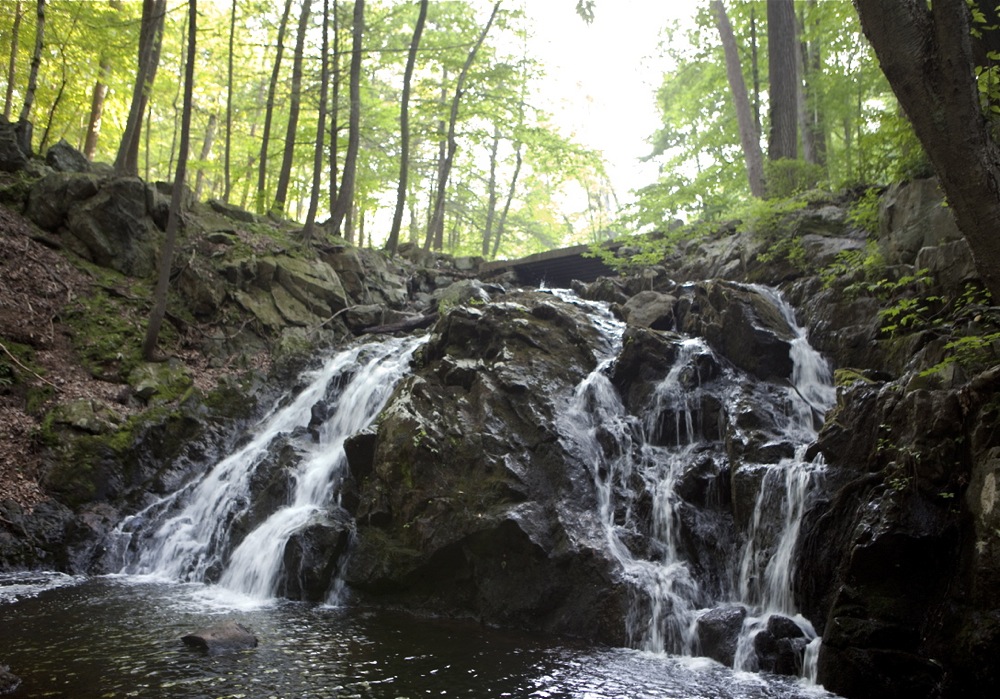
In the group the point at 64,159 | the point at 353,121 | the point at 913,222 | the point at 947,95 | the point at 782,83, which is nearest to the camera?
the point at 947,95

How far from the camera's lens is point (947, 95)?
5.04m

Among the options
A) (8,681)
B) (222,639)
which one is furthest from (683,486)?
(8,681)

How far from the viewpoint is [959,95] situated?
503cm

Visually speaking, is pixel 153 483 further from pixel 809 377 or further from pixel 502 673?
pixel 809 377

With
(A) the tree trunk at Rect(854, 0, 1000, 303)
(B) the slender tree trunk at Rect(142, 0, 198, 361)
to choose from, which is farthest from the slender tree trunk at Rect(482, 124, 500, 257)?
(A) the tree trunk at Rect(854, 0, 1000, 303)

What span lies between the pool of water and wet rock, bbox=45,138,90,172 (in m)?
10.4

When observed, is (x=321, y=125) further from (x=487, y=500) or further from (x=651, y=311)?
(x=487, y=500)

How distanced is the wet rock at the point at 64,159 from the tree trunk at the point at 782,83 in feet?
50.6

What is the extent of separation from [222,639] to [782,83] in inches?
607

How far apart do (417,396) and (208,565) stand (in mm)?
3584

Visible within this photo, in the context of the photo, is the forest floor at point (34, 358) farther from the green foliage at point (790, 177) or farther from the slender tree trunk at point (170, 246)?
the green foliage at point (790, 177)

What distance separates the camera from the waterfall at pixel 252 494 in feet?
29.7

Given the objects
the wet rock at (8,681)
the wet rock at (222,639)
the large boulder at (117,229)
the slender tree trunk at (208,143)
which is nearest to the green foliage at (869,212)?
the wet rock at (222,639)

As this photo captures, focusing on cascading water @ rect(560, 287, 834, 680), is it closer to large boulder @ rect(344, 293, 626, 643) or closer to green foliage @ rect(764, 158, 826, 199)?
large boulder @ rect(344, 293, 626, 643)
